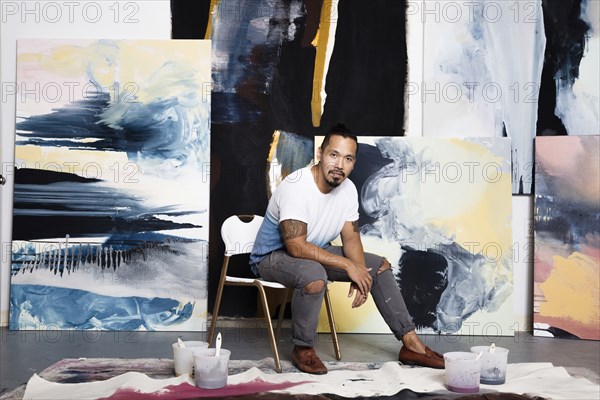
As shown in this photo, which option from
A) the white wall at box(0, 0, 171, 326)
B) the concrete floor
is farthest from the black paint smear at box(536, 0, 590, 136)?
the white wall at box(0, 0, 171, 326)

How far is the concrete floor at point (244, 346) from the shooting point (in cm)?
357

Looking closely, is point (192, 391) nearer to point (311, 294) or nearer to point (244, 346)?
point (311, 294)

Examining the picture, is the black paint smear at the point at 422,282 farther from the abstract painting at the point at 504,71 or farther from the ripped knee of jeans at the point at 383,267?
the ripped knee of jeans at the point at 383,267

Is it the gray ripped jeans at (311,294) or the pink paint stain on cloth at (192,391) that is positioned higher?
the gray ripped jeans at (311,294)

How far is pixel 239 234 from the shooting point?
12.6ft

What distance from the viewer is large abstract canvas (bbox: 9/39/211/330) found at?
14.1 ft

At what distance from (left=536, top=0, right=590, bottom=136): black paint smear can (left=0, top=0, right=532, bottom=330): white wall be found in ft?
1.58

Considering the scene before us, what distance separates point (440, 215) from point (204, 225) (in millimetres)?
1387

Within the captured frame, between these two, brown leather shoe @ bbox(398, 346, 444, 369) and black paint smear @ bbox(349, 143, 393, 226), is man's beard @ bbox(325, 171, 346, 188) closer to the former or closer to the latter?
brown leather shoe @ bbox(398, 346, 444, 369)

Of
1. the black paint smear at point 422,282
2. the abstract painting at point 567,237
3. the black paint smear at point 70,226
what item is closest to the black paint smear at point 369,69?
the black paint smear at point 422,282

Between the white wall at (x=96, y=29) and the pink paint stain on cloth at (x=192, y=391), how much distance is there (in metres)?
2.07

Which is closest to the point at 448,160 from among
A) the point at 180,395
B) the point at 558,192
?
the point at 558,192

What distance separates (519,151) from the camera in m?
4.49

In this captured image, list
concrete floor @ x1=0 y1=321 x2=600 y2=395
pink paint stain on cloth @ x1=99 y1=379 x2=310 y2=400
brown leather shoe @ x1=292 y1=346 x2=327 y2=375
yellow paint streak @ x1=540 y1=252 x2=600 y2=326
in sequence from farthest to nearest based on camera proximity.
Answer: yellow paint streak @ x1=540 y1=252 x2=600 y2=326 < concrete floor @ x1=0 y1=321 x2=600 y2=395 < brown leather shoe @ x1=292 y1=346 x2=327 y2=375 < pink paint stain on cloth @ x1=99 y1=379 x2=310 y2=400
